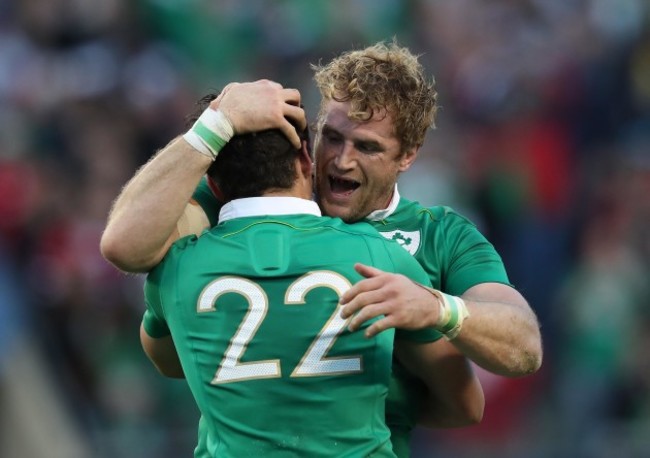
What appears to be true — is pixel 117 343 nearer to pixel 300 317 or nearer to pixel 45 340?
pixel 45 340

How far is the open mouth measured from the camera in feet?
16.1

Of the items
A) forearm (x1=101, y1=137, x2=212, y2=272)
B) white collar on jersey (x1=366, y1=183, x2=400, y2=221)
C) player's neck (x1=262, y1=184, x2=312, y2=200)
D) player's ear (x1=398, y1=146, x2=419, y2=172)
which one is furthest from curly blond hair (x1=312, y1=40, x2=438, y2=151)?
forearm (x1=101, y1=137, x2=212, y2=272)

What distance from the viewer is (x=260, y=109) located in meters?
4.37

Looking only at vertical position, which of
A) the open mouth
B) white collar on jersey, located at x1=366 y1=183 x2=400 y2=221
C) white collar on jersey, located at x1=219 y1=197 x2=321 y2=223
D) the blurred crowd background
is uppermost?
white collar on jersey, located at x1=219 y1=197 x2=321 y2=223

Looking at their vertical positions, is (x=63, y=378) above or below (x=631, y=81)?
below

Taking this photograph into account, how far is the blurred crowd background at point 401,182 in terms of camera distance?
9.59 m

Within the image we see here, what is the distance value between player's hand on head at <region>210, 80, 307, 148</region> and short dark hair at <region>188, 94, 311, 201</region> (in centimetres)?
3

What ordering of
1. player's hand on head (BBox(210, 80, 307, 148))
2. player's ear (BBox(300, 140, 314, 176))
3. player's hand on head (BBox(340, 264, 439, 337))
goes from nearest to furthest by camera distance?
player's hand on head (BBox(340, 264, 439, 337)) < player's hand on head (BBox(210, 80, 307, 148)) < player's ear (BBox(300, 140, 314, 176))

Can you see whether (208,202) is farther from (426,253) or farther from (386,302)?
(386,302)

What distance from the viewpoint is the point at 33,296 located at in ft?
32.9

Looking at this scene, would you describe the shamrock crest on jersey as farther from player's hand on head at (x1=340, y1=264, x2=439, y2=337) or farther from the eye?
player's hand on head at (x1=340, y1=264, x2=439, y2=337)

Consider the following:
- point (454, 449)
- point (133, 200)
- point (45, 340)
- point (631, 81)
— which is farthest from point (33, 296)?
point (133, 200)

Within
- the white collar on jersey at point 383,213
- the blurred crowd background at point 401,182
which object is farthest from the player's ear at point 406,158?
the blurred crowd background at point 401,182

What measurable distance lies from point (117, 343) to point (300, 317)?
6.06m
